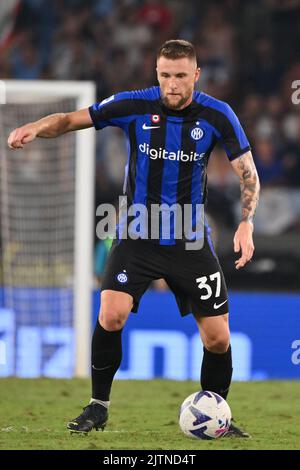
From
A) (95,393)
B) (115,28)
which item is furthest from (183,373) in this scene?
(115,28)

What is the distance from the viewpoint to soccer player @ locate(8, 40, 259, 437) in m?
6.14

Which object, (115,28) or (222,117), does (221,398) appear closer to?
(222,117)

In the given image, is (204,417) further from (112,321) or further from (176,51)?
(176,51)

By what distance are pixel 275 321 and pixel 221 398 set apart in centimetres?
481

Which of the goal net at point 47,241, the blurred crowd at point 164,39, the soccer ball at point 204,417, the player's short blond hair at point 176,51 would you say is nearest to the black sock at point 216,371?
the soccer ball at point 204,417

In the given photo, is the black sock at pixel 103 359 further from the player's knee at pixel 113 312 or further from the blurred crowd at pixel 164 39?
the blurred crowd at pixel 164 39

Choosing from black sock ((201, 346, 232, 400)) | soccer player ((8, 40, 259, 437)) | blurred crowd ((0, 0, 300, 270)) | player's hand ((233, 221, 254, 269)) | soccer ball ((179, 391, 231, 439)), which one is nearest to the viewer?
player's hand ((233, 221, 254, 269))

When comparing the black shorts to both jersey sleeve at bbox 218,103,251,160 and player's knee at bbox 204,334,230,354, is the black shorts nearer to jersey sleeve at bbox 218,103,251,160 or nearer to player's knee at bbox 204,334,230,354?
player's knee at bbox 204,334,230,354

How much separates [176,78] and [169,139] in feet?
1.17

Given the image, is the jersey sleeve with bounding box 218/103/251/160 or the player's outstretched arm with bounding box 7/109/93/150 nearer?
the player's outstretched arm with bounding box 7/109/93/150

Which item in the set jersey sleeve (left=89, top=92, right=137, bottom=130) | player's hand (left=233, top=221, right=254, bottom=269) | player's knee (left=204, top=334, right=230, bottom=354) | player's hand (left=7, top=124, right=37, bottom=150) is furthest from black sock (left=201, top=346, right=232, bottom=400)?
player's hand (left=7, top=124, right=37, bottom=150)

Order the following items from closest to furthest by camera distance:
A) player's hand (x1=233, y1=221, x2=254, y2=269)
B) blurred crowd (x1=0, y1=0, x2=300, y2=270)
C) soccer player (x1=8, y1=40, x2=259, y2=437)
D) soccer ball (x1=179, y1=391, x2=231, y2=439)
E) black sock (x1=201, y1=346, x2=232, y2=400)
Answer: player's hand (x1=233, y1=221, x2=254, y2=269) < soccer ball (x1=179, y1=391, x2=231, y2=439) < soccer player (x1=8, y1=40, x2=259, y2=437) < black sock (x1=201, y1=346, x2=232, y2=400) < blurred crowd (x1=0, y1=0, x2=300, y2=270)

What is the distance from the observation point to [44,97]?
10.8 metres

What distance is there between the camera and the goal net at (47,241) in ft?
34.3
